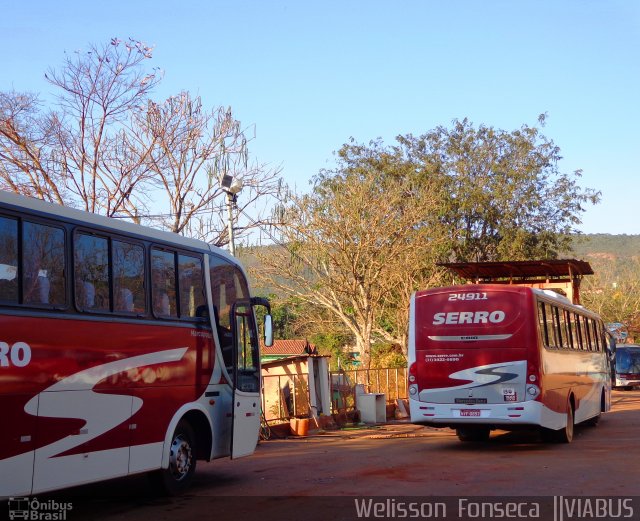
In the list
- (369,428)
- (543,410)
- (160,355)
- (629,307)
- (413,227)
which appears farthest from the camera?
(629,307)

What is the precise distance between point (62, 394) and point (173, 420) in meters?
2.31

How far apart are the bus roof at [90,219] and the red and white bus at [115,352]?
0.05 ft

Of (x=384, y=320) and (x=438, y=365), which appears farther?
(x=384, y=320)

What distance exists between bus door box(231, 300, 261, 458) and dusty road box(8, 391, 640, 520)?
0.59 meters

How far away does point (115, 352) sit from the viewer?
376 inches

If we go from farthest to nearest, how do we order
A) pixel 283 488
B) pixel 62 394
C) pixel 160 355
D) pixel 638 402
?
pixel 638 402, pixel 283 488, pixel 160 355, pixel 62 394

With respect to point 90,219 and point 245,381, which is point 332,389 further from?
point 90,219

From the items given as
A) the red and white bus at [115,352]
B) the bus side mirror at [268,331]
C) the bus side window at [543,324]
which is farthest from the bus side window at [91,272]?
the bus side window at [543,324]

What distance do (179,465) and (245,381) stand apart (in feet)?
6.14

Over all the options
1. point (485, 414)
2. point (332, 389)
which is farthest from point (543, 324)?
point (332, 389)

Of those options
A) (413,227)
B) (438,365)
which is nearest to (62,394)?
(438,365)

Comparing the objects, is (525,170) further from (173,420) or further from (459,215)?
(173,420)

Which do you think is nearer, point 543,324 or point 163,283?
point 163,283

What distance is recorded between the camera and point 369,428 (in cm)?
2259
